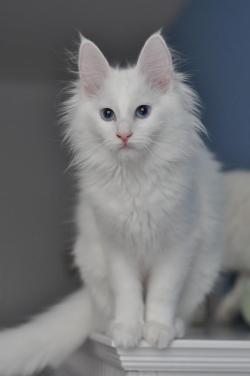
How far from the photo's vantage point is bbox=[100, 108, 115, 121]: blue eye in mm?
1354

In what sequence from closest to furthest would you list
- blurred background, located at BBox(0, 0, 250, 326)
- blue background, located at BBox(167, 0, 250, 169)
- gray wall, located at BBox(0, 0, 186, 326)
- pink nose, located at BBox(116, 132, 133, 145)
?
1. pink nose, located at BBox(116, 132, 133, 145)
2. blue background, located at BBox(167, 0, 250, 169)
3. blurred background, located at BBox(0, 0, 250, 326)
4. gray wall, located at BBox(0, 0, 186, 326)

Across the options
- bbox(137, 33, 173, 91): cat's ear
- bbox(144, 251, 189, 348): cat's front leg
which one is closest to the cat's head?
bbox(137, 33, 173, 91): cat's ear

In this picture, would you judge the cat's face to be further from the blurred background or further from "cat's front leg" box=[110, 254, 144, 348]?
the blurred background

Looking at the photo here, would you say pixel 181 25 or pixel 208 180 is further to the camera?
pixel 181 25

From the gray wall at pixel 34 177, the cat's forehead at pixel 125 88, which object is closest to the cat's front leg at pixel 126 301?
the cat's forehead at pixel 125 88

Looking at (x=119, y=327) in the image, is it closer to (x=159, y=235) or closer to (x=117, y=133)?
(x=159, y=235)

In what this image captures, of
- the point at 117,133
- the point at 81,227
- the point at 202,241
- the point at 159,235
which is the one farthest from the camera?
the point at 81,227

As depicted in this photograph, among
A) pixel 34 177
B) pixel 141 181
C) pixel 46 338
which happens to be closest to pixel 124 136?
pixel 141 181

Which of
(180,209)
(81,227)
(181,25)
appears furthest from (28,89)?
(180,209)

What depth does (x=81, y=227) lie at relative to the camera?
64.4 inches

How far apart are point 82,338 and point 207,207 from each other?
1.55 feet

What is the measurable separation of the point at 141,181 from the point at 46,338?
498mm

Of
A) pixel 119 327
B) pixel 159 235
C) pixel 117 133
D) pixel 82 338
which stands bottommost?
pixel 82 338

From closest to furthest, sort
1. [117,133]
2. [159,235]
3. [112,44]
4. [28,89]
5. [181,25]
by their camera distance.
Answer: [117,133], [159,235], [181,25], [112,44], [28,89]
